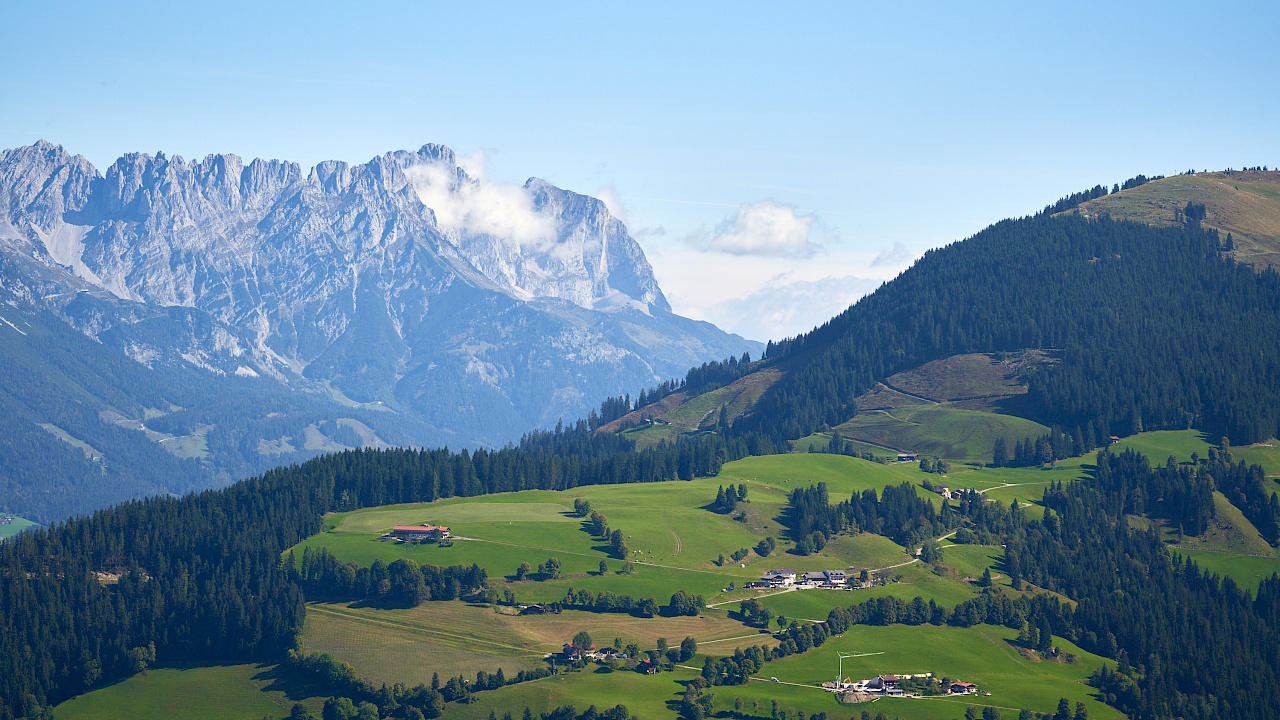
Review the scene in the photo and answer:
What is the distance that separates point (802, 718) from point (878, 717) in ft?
36.1

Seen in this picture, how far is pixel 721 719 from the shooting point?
199 metres

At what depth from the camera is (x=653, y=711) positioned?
199 m

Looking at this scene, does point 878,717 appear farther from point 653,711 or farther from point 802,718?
point 653,711

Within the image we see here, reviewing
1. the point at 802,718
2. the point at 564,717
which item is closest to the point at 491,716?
the point at 564,717

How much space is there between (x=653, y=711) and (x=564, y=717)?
42.1 ft

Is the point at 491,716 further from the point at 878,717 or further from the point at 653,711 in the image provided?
the point at 878,717

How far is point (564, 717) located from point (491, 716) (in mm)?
10639

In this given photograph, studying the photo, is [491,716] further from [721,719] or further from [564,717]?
[721,719]

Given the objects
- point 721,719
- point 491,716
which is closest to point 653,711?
point 721,719

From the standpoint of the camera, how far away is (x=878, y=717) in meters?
200

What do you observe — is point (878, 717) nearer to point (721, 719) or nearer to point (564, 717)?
point (721, 719)

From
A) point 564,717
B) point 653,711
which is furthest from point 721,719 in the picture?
point 564,717

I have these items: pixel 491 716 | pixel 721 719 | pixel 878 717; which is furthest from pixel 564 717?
pixel 878 717

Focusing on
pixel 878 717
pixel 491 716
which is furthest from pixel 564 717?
pixel 878 717
